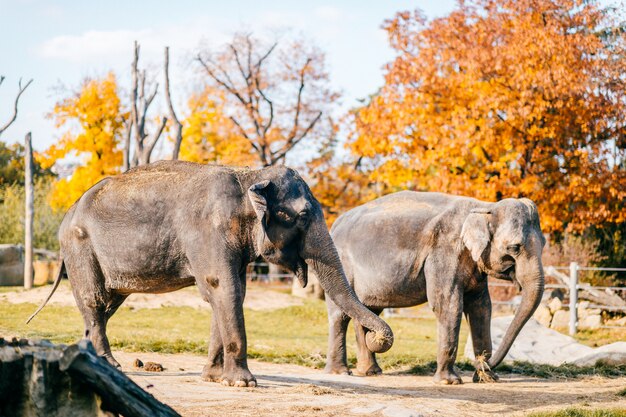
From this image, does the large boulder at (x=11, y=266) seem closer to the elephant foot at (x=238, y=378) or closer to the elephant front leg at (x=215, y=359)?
the elephant front leg at (x=215, y=359)

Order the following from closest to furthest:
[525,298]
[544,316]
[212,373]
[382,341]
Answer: [382,341]
[212,373]
[525,298]
[544,316]

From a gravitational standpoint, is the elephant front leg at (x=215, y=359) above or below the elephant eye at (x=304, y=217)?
below

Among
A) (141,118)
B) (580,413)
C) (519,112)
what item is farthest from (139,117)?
(580,413)

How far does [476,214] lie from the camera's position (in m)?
11.7

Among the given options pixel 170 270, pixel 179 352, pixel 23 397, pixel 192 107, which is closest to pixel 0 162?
pixel 192 107

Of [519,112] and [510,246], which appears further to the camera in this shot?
[519,112]

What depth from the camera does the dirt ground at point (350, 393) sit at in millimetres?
8195

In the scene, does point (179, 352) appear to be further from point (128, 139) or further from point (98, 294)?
point (128, 139)

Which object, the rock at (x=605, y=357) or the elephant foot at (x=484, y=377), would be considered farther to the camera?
the rock at (x=605, y=357)

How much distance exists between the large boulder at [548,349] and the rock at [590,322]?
6.60m

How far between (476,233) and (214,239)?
371 cm

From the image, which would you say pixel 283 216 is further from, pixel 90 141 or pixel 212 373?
pixel 90 141

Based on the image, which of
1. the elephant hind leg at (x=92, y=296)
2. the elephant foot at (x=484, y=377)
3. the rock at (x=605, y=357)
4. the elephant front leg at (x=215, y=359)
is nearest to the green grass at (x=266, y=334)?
the rock at (x=605, y=357)

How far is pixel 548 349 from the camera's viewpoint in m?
15.2
